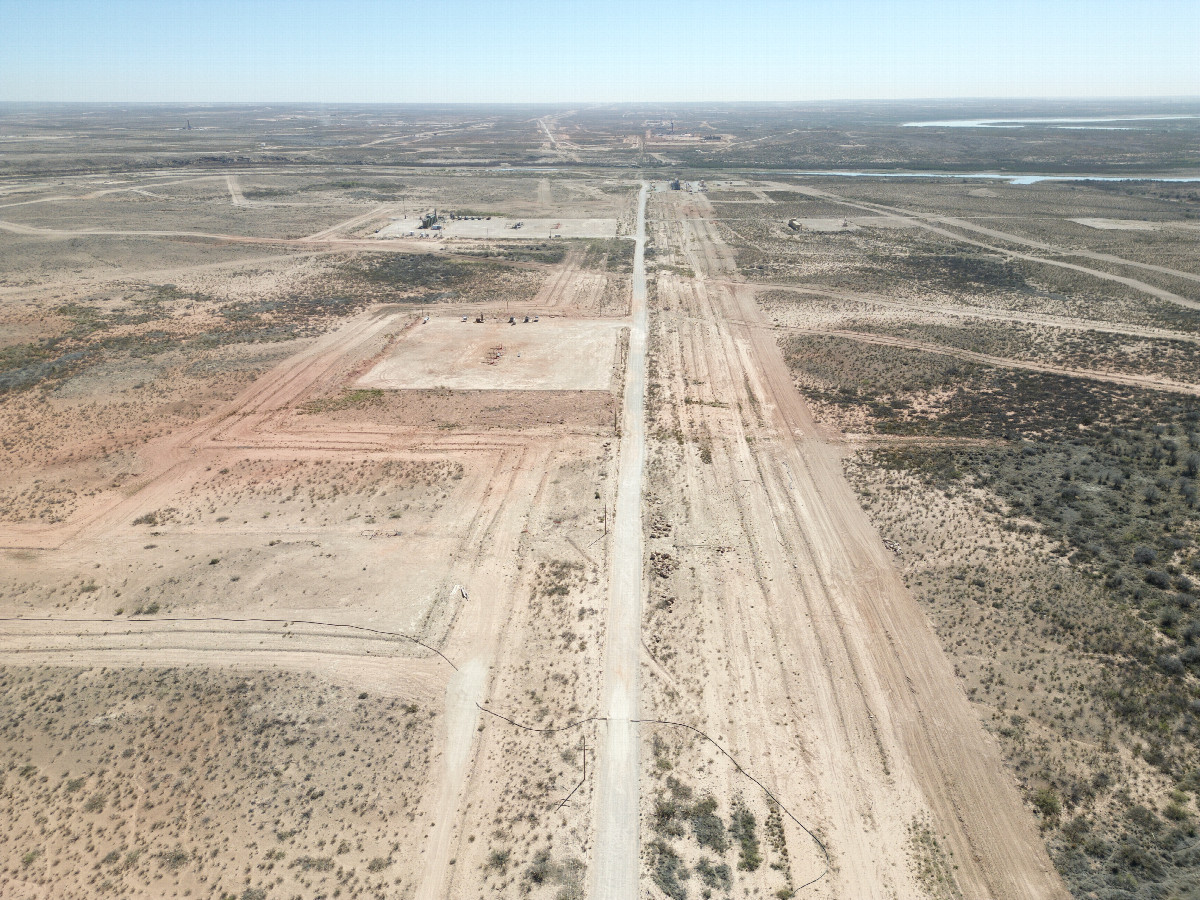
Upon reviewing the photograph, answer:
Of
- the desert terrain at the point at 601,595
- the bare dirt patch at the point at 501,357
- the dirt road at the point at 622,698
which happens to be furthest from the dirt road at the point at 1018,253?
the dirt road at the point at 622,698

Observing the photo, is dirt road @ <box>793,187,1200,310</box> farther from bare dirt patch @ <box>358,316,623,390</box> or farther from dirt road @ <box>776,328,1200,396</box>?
bare dirt patch @ <box>358,316,623,390</box>

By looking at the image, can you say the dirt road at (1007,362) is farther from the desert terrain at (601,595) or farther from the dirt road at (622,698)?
the dirt road at (622,698)

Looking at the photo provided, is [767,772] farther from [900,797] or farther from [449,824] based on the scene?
[449,824]

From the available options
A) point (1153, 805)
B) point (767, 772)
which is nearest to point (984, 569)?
point (1153, 805)

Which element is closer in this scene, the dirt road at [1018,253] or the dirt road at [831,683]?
the dirt road at [831,683]

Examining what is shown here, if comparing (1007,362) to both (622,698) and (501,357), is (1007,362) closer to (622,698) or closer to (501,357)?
(501,357)
